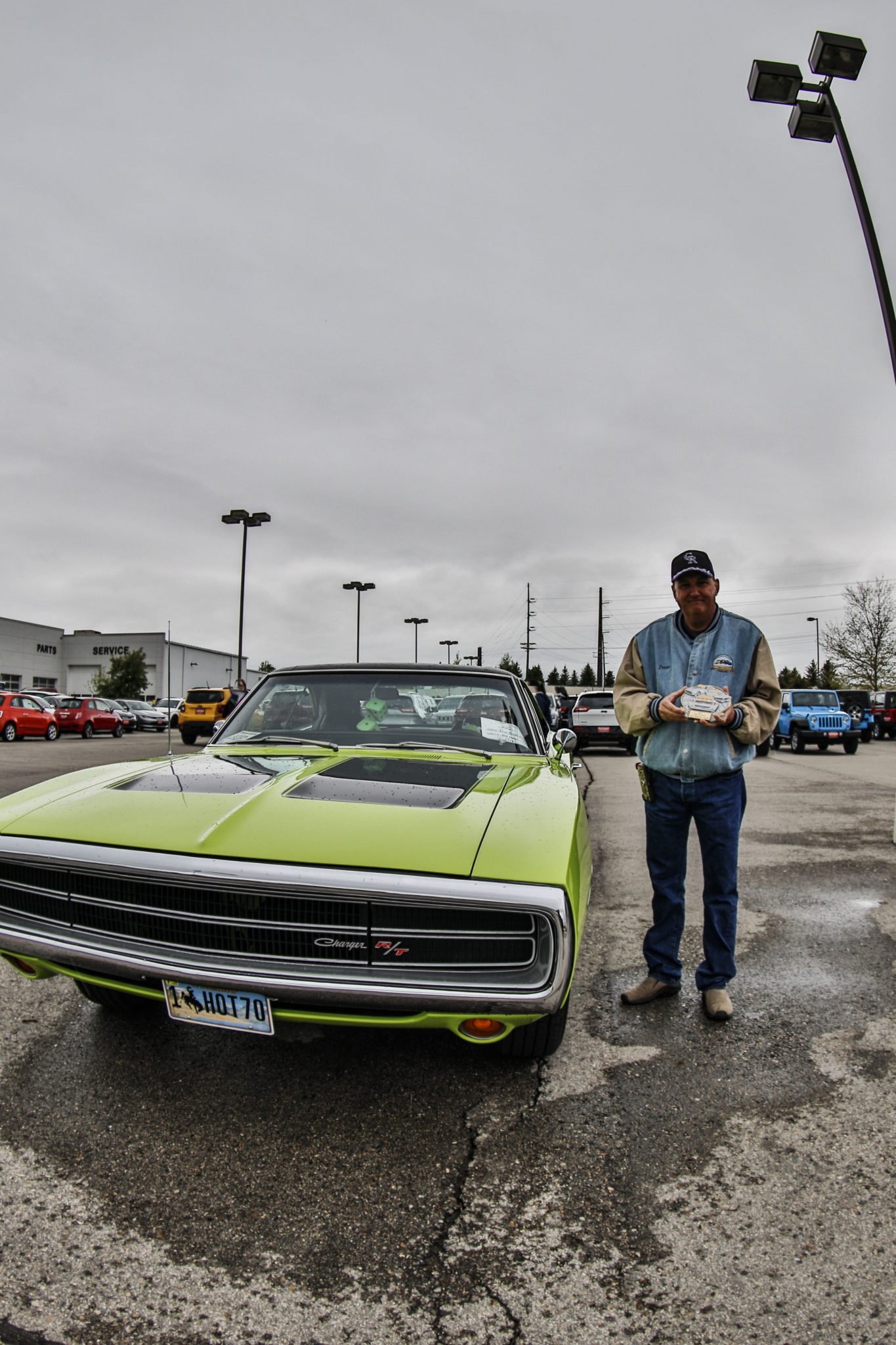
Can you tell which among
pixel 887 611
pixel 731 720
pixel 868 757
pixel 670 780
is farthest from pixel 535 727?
pixel 887 611

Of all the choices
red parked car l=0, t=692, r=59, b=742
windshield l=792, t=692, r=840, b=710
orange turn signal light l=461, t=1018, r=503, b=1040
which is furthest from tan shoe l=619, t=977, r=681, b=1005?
red parked car l=0, t=692, r=59, b=742

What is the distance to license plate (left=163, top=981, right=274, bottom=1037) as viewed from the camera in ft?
7.57

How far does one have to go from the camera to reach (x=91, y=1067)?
287 centimetres

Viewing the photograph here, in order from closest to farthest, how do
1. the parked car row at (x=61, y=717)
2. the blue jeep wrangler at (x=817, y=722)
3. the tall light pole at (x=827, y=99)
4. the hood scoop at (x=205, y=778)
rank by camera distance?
the hood scoop at (x=205, y=778)
the tall light pole at (x=827, y=99)
the blue jeep wrangler at (x=817, y=722)
the parked car row at (x=61, y=717)

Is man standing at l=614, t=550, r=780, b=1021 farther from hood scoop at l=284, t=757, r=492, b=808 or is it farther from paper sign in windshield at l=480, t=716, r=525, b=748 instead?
hood scoop at l=284, t=757, r=492, b=808

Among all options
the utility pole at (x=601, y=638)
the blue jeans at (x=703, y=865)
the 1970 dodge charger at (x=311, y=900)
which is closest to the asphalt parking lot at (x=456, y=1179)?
the blue jeans at (x=703, y=865)

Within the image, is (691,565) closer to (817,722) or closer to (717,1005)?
(717,1005)

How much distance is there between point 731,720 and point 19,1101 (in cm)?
279

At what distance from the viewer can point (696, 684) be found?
3.49 metres

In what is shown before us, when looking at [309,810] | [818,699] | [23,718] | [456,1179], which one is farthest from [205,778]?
[23,718]

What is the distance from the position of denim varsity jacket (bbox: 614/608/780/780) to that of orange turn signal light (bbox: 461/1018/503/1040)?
1.48 meters

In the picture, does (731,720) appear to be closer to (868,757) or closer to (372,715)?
(372,715)

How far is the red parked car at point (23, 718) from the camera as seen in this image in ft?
80.7

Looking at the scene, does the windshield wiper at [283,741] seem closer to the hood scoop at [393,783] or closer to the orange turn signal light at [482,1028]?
the hood scoop at [393,783]
